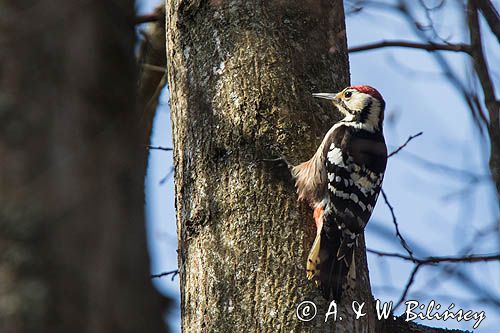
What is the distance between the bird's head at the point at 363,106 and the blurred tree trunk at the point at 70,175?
8.00 feet

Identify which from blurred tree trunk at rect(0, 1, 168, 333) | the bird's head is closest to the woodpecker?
the bird's head

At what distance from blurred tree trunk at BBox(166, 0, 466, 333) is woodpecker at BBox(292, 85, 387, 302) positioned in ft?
0.20

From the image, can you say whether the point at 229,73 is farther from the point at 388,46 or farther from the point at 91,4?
the point at 91,4

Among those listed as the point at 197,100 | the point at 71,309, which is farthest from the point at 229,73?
the point at 71,309

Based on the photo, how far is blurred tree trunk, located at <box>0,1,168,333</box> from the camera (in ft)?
4.48

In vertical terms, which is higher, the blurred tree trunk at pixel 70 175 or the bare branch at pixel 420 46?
the bare branch at pixel 420 46

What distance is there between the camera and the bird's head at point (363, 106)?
401 centimetres

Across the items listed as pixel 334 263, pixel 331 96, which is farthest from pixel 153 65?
Answer: pixel 334 263

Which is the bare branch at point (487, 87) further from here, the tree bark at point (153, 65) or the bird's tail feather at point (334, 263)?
the tree bark at point (153, 65)

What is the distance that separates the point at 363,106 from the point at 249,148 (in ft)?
5.04

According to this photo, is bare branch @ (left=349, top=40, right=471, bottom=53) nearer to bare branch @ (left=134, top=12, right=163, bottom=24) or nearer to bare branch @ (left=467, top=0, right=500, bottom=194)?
bare branch @ (left=467, top=0, right=500, bottom=194)

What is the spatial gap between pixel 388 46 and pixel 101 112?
3.24m

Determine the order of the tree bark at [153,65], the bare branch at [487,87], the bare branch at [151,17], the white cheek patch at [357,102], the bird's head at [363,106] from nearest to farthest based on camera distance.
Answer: the bare branch at [487,87]
the bird's head at [363,106]
the white cheek patch at [357,102]
the bare branch at [151,17]
the tree bark at [153,65]

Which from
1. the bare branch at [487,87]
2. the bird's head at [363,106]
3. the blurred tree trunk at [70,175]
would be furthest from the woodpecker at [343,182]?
the blurred tree trunk at [70,175]
